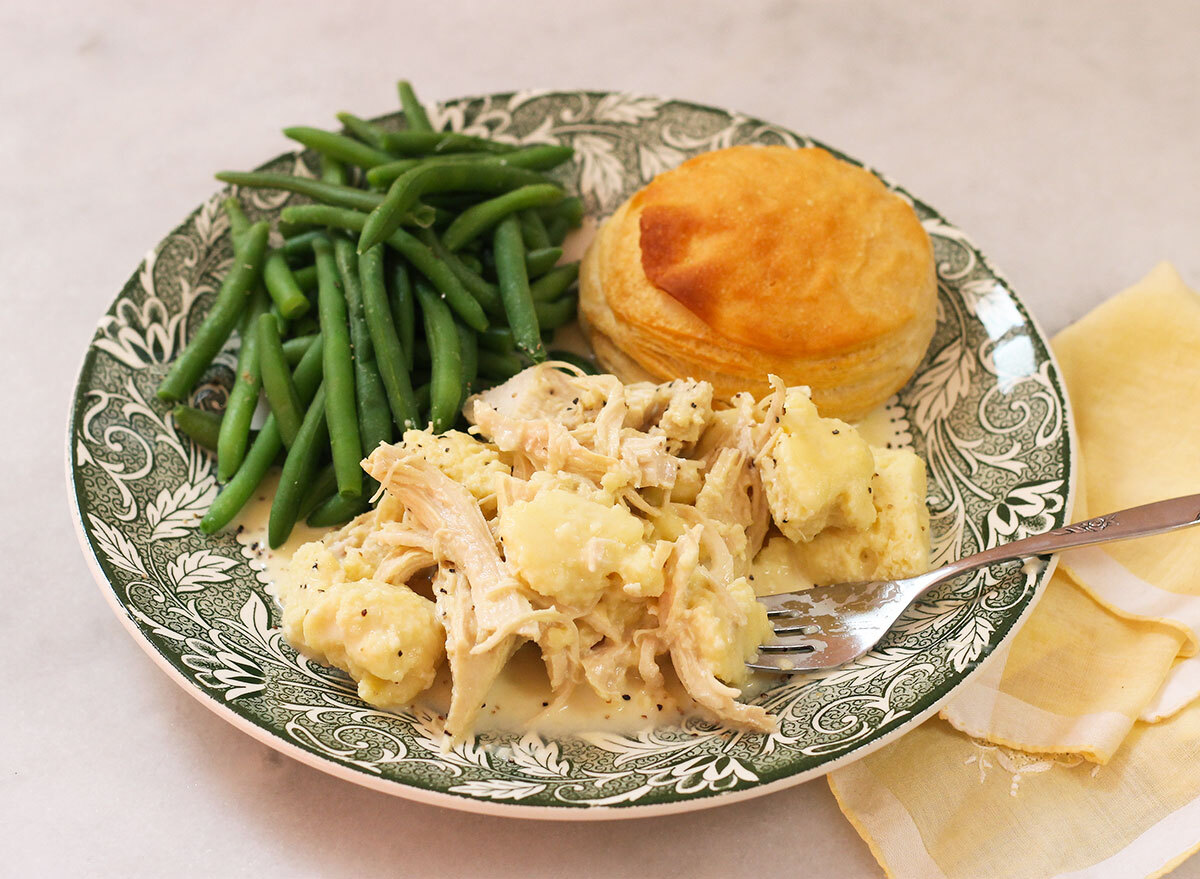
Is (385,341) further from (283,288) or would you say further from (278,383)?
(283,288)

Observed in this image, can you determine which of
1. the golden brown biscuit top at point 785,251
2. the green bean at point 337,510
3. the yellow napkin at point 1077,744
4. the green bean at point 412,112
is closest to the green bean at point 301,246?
the green bean at point 412,112

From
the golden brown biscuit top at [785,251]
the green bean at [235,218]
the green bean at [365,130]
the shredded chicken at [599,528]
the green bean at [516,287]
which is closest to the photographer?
the shredded chicken at [599,528]

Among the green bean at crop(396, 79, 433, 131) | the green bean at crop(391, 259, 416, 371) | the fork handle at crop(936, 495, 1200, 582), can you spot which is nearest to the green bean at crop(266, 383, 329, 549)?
the green bean at crop(391, 259, 416, 371)

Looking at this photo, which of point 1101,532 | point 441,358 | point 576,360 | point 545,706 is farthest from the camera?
point 576,360

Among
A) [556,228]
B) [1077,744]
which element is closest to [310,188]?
[556,228]

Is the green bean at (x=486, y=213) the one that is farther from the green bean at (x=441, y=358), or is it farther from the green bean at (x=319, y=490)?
the green bean at (x=319, y=490)

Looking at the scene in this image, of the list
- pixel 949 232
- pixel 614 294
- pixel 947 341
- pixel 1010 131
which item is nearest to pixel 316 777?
pixel 614 294
